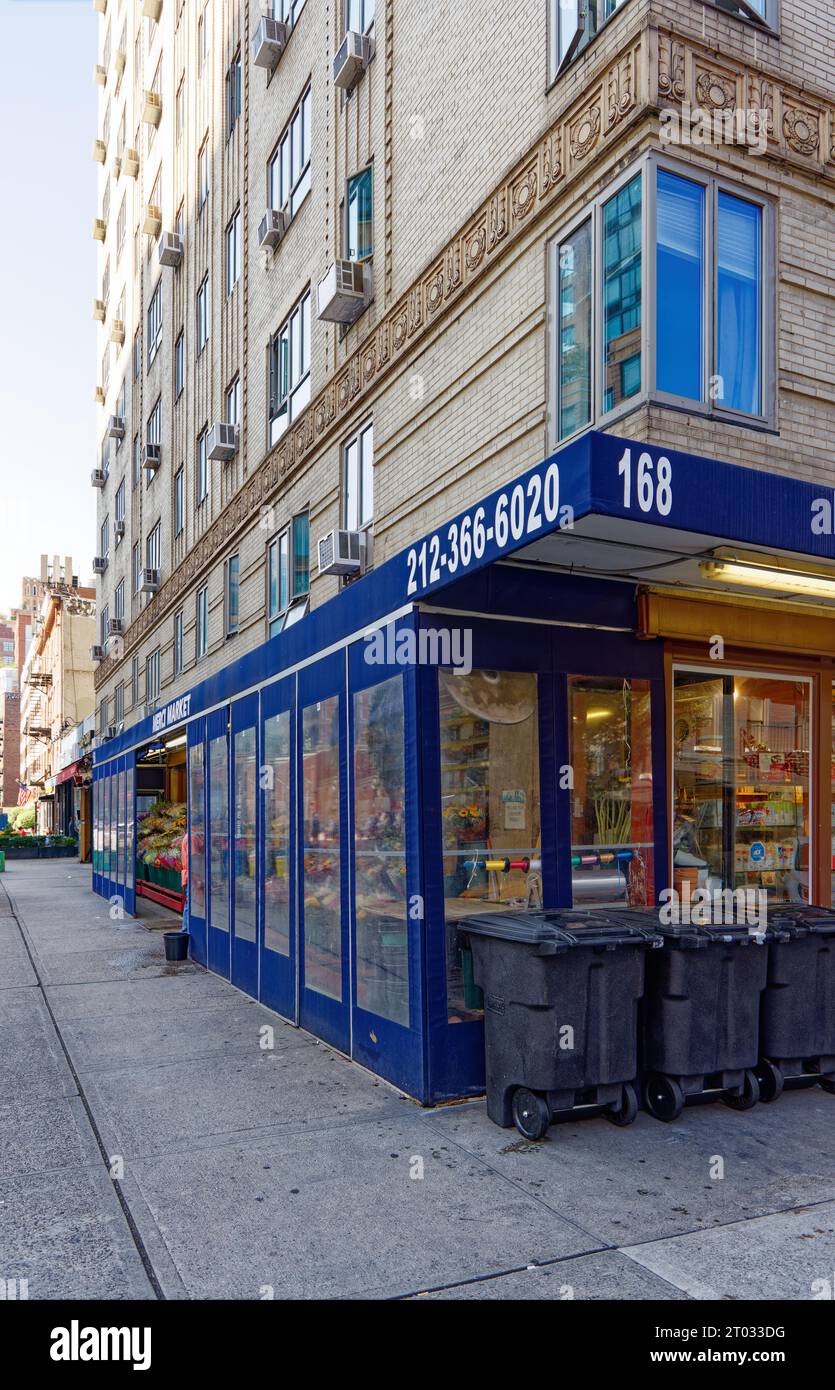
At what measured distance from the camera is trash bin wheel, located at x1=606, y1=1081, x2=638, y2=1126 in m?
6.12

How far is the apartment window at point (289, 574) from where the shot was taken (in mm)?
15281

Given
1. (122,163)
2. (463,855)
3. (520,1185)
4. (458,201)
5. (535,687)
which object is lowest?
(520,1185)

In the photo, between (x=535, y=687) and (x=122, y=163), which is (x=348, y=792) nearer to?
(x=535, y=687)

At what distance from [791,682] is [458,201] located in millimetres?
5517

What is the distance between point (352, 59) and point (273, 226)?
3.63 meters

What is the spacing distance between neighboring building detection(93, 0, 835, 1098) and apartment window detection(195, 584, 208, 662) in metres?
9.91

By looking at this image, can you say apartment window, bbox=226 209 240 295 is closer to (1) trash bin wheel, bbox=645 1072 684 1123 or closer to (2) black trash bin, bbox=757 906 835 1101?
(2) black trash bin, bbox=757 906 835 1101

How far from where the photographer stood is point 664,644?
787cm

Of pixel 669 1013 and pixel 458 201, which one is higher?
pixel 458 201

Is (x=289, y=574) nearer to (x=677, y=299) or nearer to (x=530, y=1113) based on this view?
(x=677, y=299)

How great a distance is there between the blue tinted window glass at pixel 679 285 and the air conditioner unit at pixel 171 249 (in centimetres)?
1987

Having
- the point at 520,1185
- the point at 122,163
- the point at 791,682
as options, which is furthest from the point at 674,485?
the point at 122,163

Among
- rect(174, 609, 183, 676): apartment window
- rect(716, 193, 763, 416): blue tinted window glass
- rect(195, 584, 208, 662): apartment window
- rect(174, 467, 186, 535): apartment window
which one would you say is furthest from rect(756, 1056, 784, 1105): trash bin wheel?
rect(174, 467, 186, 535): apartment window

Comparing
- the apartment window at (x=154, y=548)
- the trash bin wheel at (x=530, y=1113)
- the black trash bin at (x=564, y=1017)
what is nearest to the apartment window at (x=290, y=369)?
the black trash bin at (x=564, y=1017)
